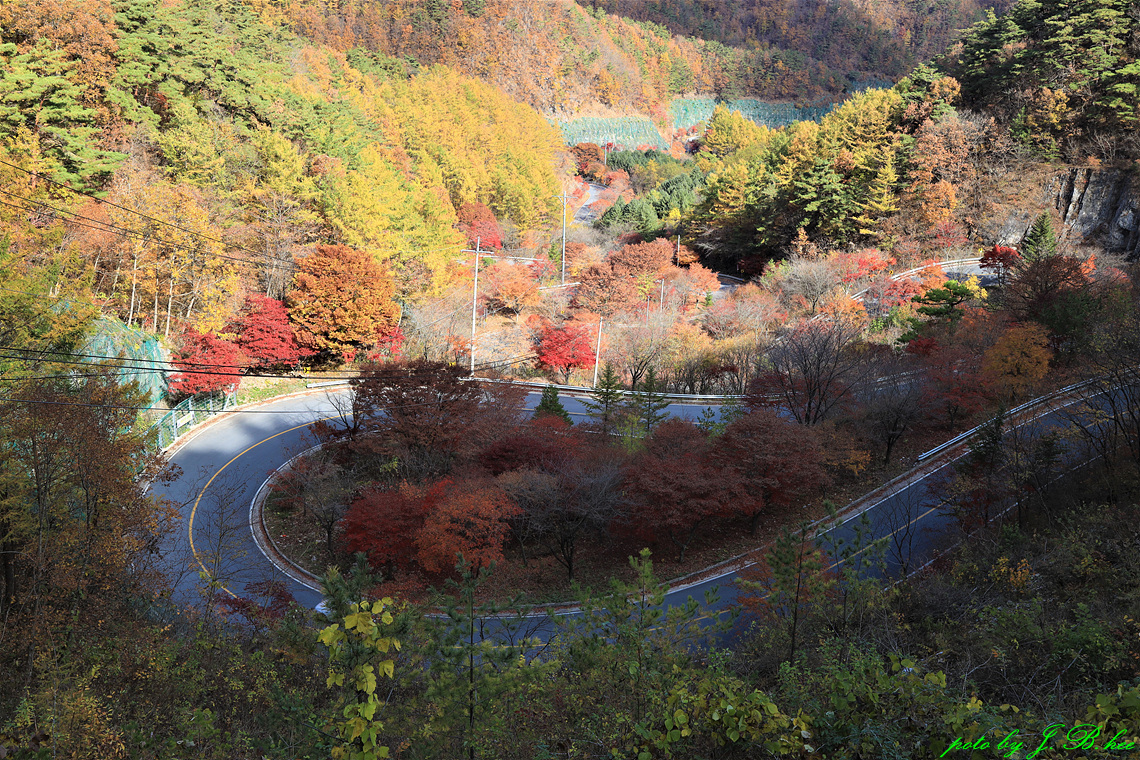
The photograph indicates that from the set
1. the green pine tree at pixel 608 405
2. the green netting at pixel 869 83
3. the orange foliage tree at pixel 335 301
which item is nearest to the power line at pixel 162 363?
the orange foliage tree at pixel 335 301

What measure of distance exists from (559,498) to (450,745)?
38.9 ft

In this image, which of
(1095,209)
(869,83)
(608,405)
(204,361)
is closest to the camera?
(608,405)

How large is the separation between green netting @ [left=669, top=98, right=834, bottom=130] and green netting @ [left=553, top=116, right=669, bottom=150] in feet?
A: 34.7

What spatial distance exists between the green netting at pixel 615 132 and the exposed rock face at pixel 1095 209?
79.4 metres

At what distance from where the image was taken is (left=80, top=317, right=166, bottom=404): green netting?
809 inches

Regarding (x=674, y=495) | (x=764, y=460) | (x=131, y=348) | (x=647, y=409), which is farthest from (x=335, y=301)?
(x=764, y=460)

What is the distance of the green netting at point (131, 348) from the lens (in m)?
20.5

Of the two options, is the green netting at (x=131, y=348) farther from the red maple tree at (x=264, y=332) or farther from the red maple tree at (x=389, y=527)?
the red maple tree at (x=389, y=527)

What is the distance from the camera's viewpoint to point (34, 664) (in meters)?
9.13

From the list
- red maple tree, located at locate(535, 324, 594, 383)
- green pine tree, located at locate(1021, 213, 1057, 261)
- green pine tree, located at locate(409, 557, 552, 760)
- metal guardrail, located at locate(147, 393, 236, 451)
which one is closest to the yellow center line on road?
metal guardrail, located at locate(147, 393, 236, 451)

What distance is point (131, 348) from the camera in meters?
22.3

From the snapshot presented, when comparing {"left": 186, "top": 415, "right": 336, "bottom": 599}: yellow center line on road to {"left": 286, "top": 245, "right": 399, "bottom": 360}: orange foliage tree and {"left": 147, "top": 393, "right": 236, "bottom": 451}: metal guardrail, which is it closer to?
{"left": 147, "top": 393, "right": 236, "bottom": 451}: metal guardrail

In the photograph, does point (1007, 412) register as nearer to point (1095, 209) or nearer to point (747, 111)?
point (1095, 209)

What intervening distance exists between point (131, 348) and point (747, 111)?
138619 mm
